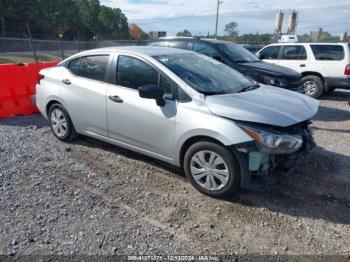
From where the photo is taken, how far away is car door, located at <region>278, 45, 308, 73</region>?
10430 millimetres

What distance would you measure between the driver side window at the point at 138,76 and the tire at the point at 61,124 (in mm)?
1369

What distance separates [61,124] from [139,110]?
1927 mm

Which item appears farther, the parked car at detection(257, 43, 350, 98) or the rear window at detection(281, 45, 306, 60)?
the rear window at detection(281, 45, 306, 60)

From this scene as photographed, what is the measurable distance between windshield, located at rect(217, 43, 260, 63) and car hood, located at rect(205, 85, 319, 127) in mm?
4264

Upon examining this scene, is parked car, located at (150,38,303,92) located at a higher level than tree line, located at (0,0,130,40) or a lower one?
lower

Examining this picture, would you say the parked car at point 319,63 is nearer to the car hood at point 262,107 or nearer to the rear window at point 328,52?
the rear window at point 328,52

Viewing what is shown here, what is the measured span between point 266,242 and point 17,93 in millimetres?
6041

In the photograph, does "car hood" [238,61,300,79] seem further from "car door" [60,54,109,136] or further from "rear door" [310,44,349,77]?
"car door" [60,54,109,136]

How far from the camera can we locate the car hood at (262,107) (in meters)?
3.38

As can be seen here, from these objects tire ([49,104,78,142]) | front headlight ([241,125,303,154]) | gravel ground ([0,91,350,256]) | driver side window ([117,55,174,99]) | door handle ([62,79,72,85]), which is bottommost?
gravel ground ([0,91,350,256])

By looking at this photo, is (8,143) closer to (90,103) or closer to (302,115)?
(90,103)

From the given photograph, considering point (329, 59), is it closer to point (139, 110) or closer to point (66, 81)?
point (139, 110)

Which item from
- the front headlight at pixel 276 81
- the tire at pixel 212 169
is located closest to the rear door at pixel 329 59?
the front headlight at pixel 276 81

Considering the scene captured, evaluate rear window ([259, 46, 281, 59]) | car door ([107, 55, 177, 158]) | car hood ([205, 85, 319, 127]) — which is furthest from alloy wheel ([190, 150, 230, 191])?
rear window ([259, 46, 281, 59])
